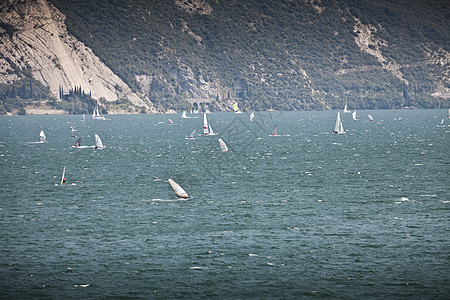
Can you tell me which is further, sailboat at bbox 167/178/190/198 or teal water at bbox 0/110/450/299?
sailboat at bbox 167/178/190/198

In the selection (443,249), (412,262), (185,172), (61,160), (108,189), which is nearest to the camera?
(412,262)

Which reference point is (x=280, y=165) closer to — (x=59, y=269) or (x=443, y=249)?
(x=443, y=249)

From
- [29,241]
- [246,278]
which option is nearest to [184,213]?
[29,241]

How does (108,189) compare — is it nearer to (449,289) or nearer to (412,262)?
(412,262)

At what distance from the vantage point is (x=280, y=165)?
10856 cm

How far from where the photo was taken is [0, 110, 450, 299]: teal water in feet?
136

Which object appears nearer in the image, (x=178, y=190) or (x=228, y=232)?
(x=228, y=232)

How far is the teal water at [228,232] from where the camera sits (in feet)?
136

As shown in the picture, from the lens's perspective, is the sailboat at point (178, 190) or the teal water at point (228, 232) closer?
the teal water at point (228, 232)

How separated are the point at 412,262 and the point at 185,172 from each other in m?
57.8

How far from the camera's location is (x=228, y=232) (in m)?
55.4

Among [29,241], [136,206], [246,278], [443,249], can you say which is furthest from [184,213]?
[443,249]

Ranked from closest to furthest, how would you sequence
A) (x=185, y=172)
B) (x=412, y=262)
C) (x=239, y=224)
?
(x=412, y=262) < (x=239, y=224) < (x=185, y=172)

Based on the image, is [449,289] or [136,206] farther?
[136,206]
